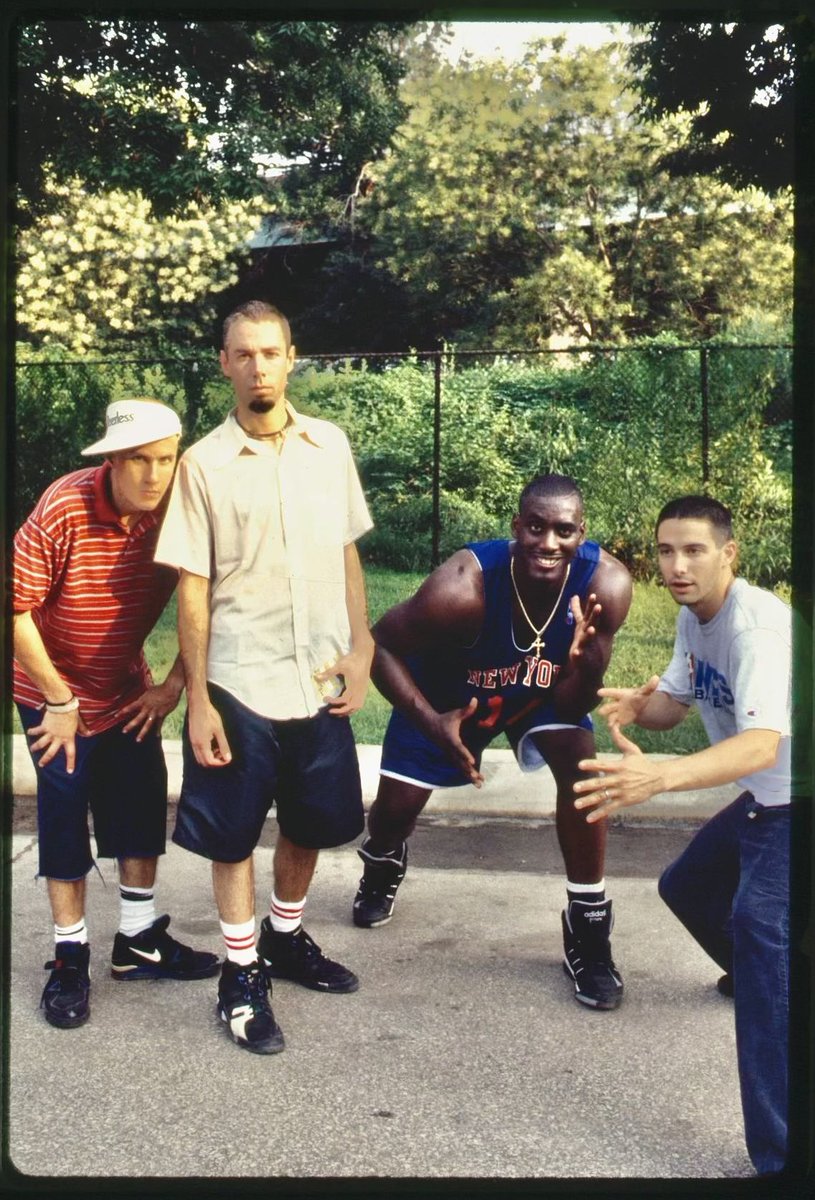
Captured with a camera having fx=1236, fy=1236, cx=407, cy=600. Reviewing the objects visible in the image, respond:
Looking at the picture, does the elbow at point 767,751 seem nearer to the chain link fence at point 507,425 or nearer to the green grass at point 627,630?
the chain link fence at point 507,425

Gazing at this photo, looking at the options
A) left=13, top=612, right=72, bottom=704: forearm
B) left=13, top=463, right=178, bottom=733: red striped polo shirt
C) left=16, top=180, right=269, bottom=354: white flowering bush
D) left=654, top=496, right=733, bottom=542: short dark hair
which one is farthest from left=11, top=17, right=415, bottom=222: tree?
left=654, top=496, right=733, bottom=542: short dark hair

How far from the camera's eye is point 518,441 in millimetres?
3021

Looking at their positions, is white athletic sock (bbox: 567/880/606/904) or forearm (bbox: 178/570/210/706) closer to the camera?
forearm (bbox: 178/570/210/706)

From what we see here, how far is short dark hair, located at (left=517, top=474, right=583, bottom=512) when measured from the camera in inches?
107

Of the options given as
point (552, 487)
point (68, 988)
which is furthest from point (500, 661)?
point (68, 988)

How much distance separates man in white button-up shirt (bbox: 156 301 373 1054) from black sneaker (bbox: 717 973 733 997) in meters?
0.98

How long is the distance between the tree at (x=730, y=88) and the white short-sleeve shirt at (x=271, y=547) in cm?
101

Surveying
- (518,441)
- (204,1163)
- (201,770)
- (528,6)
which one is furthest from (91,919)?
(528,6)

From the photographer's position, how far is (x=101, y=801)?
3109mm

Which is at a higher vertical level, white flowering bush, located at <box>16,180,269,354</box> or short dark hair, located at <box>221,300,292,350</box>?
white flowering bush, located at <box>16,180,269,354</box>

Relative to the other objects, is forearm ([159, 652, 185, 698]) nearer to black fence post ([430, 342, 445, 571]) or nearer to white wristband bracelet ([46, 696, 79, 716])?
white wristband bracelet ([46, 696, 79, 716])

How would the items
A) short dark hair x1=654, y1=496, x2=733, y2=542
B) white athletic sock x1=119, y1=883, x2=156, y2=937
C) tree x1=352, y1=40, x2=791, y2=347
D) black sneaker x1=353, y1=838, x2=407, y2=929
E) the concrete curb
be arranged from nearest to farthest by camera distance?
short dark hair x1=654, y1=496, x2=733, y2=542
tree x1=352, y1=40, x2=791, y2=347
white athletic sock x1=119, y1=883, x2=156, y2=937
black sneaker x1=353, y1=838, x2=407, y2=929
the concrete curb

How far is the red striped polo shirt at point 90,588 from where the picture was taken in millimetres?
2787

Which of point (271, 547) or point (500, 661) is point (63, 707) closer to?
point (271, 547)
